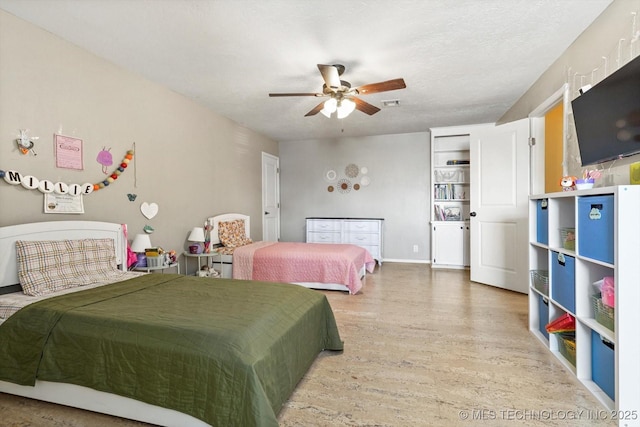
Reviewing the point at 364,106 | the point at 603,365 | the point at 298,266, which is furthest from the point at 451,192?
the point at 603,365

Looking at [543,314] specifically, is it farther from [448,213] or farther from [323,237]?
[323,237]

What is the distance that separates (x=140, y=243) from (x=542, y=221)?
140 inches

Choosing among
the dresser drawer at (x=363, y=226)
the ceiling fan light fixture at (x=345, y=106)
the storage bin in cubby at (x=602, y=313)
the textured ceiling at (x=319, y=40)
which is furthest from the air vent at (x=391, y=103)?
the storage bin in cubby at (x=602, y=313)

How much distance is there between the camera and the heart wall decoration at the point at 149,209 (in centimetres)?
333

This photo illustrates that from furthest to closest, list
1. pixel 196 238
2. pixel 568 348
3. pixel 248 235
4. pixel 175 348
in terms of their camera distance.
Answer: pixel 248 235 < pixel 196 238 < pixel 568 348 < pixel 175 348

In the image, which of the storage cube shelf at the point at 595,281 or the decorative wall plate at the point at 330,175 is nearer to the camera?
the storage cube shelf at the point at 595,281

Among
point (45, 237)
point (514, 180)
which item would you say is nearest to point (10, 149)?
point (45, 237)

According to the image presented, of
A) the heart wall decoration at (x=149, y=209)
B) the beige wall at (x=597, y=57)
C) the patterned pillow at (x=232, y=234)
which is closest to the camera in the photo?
the beige wall at (x=597, y=57)

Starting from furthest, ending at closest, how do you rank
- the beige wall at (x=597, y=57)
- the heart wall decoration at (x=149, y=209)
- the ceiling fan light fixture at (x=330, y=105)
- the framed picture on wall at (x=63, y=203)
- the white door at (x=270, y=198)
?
the white door at (x=270, y=198)
the heart wall decoration at (x=149, y=209)
the ceiling fan light fixture at (x=330, y=105)
the framed picture on wall at (x=63, y=203)
the beige wall at (x=597, y=57)

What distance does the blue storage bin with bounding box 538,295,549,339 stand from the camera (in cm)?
251

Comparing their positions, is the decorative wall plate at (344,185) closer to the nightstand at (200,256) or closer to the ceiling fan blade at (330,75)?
the nightstand at (200,256)

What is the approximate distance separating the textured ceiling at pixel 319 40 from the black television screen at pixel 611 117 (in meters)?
0.70

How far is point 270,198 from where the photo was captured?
6301 millimetres

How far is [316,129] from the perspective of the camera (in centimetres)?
559
